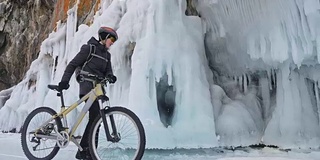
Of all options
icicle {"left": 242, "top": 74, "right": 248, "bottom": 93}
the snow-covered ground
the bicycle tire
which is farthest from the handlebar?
icicle {"left": 242, "top": 74, "right": 248, "bottom": 93}

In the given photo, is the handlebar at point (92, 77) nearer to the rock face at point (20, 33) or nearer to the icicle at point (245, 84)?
the icicle at point (245, 84)

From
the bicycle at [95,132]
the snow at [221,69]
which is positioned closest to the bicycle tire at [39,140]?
the bicycle at [95,132]

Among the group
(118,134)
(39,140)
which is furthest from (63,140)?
(118,134)

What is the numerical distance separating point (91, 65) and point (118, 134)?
60 centimetres

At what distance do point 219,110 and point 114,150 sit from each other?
Answer: 3.35m

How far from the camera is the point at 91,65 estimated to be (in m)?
2.67

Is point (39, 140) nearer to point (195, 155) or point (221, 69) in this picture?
point (195, 155)

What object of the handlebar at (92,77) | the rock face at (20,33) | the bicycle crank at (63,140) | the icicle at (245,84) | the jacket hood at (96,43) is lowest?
the bicycle crank at (63,140)

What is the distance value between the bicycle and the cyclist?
0.06 meters

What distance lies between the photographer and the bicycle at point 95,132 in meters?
2.43

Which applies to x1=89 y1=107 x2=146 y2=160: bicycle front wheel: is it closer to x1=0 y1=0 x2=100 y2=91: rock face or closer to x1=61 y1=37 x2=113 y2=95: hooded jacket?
x1=61 y1=37 x2=113 y2=95: hooded jacket

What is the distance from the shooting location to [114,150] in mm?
2693

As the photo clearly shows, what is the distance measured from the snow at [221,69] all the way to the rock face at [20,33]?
6777 millimetres

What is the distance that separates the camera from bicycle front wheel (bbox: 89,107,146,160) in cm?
233
